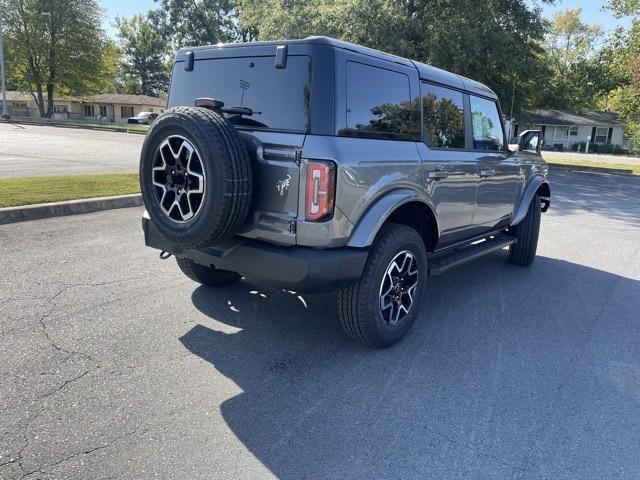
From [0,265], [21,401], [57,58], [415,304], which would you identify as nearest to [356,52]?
[415,304]

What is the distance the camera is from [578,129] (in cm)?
4912

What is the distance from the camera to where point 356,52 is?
3301 mm

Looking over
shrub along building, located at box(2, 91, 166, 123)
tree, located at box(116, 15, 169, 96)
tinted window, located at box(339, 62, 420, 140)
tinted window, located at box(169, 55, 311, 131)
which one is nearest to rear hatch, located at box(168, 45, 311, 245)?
tinted window, located at box(169, 55, 311, 131)

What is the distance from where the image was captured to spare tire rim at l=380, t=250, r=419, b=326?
3.54 metres

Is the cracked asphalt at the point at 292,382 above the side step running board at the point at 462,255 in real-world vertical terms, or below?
below

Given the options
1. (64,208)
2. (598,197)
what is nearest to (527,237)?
(64,208)

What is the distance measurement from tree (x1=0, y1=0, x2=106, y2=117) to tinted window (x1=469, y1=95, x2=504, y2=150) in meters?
→ 57.8

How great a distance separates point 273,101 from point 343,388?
196cm

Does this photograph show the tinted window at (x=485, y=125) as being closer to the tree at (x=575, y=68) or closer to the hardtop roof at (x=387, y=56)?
the hardtop roof at (x=387, y=56)

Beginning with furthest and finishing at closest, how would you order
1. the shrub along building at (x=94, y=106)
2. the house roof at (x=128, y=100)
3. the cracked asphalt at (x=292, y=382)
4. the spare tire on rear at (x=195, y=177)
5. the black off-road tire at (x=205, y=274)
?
1. the shrub along building at (x=94, y=106)
2. the house roof at (x=128, y=100)
3. the black off-road tire at (x=205, y=274)
4. the spare tire on rear at (x=195, y=177)
5. the cracked asphalt at (x=292, y=382)

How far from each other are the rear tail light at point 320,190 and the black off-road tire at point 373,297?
0.59 metres

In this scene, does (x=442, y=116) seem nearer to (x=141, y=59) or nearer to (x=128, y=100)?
(x=128, y=100)

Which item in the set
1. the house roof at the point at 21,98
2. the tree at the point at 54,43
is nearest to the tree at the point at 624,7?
the tree at the point at 54,43

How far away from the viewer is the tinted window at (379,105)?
3.24 m
